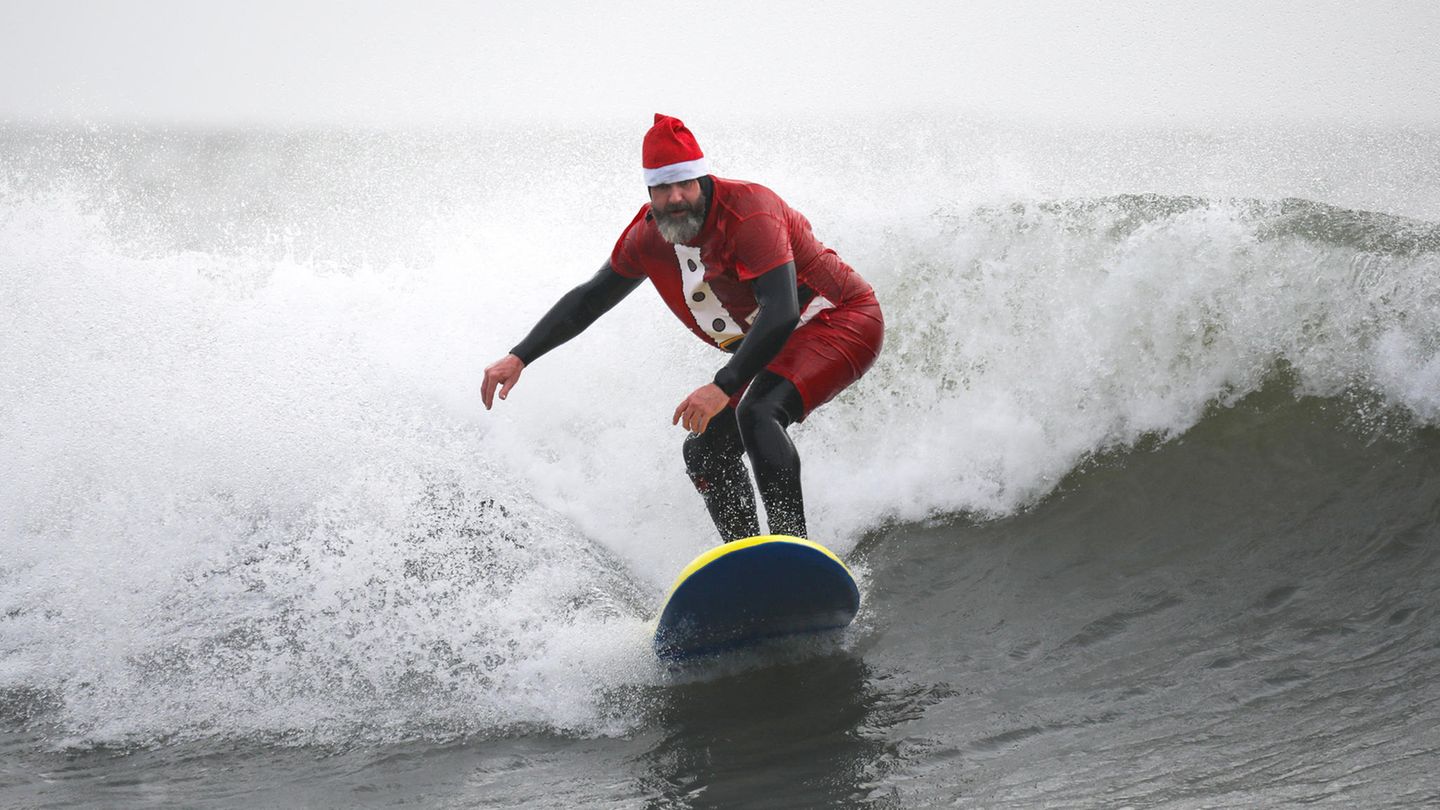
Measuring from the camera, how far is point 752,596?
11.6 feet

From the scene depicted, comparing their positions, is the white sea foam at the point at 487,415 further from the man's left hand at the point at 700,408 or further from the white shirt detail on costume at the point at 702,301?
the white shirt detail on costume at the point at 702,301

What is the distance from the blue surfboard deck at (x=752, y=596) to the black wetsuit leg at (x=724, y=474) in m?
0.33

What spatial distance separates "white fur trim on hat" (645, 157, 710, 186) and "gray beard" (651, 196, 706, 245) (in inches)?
3.3

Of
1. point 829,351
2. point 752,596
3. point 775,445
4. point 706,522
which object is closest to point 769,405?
point 775,445

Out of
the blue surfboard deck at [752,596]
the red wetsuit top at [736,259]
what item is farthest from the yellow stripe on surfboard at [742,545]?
the red wetsuit top at [736,259]

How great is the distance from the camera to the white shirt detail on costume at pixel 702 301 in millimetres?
3680

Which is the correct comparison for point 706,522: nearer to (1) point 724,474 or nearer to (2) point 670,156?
(1) point 724,474

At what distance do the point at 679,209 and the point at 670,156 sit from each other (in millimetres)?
161

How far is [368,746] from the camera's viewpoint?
3428 millimetres

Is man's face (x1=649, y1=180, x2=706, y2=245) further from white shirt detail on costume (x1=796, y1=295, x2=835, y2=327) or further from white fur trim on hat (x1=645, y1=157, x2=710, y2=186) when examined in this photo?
white shirt detail on costume (x1=796, y1=295, x2=835, y2=327)

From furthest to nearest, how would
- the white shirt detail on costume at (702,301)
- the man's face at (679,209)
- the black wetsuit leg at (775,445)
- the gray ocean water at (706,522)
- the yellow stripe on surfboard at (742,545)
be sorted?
the white shirt detail on costume at (702,301), the black wetsuit leg at (775,445), the man's face at (679,209), the yellow stripe on surfboard at (742,545), the gray ocean water at (706,522)

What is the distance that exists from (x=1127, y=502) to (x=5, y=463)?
5143 millimetres

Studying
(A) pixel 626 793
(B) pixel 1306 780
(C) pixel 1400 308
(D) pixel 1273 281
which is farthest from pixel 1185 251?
(A) pixel 626 793

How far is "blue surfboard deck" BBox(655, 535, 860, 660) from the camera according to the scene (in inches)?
133
